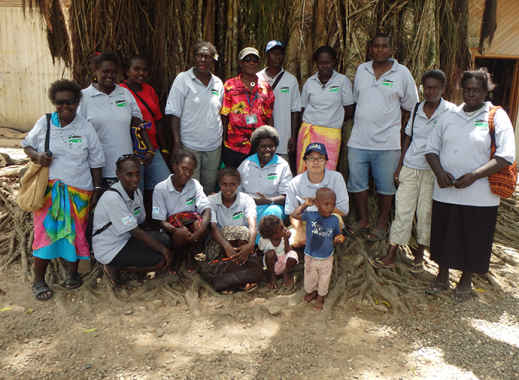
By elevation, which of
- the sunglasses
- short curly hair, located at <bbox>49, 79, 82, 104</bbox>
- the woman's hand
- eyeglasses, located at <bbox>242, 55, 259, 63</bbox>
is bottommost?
the woman's hand

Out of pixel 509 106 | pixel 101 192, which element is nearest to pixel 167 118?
pixel 101 192

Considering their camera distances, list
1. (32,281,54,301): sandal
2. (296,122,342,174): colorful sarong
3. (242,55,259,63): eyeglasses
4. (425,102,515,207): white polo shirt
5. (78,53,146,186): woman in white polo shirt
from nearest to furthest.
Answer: (425,102,515,207): white polo shirt < (32,281,54,301): sandal < (78,53,146,186): woman in white polo shirt < (242,55,259,63): eyeglasses < (296,122,342,174): colorful sarong

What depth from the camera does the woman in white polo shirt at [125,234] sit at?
3596 millimetres

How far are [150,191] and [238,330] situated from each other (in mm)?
2026

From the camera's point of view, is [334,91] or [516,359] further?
[334,91]

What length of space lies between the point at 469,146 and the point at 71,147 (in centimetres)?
324

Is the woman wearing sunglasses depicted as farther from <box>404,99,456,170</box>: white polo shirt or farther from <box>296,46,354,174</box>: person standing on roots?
<box>404,99,456,170</box>: white polo shirt

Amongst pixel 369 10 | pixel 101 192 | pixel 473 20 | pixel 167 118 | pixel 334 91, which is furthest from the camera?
pixel 473 20

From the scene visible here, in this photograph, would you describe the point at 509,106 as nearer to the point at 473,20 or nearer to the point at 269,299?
the point at 473,20

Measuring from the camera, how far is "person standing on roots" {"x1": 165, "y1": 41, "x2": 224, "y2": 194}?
13.6 ft

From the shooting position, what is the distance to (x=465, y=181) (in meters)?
3.33

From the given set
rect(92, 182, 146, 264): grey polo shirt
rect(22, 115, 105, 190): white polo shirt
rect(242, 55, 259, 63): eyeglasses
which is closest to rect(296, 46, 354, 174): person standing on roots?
rect(242, 55, 259, 63): eyeglasses

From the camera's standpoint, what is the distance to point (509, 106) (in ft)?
26.2

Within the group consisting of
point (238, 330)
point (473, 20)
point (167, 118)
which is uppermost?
point (473, 20)
